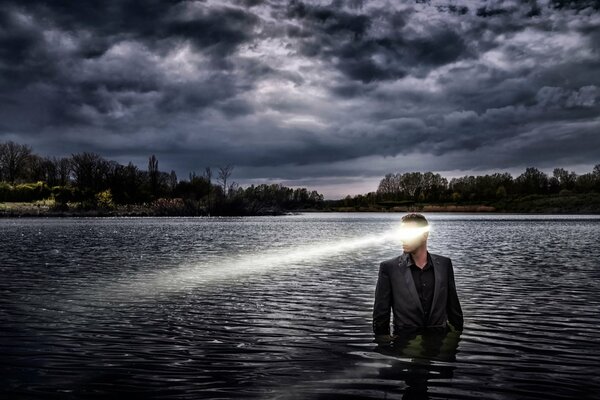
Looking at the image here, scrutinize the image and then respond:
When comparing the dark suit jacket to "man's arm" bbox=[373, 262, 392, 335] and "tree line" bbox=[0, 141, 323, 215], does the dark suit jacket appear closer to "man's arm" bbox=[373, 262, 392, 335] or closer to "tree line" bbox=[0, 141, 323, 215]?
"man's arm" bbox=[373, 262, 392, 335]

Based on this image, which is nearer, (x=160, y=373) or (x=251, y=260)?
(x=160, y=373)

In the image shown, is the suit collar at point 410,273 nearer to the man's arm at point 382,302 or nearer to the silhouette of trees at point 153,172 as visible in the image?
the man's arm at point 382,302

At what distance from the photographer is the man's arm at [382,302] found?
891 centimetres

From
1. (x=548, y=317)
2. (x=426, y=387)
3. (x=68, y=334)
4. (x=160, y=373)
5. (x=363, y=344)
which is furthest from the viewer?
(x=548, y=317)

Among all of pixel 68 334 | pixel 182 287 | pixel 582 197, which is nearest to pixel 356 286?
pixel 182 287

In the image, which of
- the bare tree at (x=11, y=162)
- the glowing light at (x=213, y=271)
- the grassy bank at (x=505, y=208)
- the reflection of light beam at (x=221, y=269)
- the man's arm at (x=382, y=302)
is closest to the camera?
the man's arm at (x=382, y=302)

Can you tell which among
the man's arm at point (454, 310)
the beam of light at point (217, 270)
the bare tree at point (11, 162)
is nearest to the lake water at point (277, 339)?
the beam of light at point (217, 270)

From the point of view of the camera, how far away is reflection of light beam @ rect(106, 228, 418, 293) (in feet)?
71.2

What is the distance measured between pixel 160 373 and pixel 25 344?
4226 mm

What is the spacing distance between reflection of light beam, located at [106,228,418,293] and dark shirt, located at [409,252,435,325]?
13.2 m

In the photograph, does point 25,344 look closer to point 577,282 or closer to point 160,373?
point 160,373

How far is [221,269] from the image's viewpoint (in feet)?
90.5

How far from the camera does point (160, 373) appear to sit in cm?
921

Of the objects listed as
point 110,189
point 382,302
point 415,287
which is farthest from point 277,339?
point 110,189
